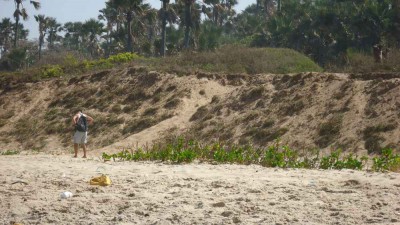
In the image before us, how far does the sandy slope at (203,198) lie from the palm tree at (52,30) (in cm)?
5848

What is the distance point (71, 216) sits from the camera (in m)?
6.14

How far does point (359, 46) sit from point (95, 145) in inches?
719

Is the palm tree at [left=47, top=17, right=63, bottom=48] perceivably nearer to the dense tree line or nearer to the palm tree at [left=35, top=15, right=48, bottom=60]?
the palm tree at [left=35, top=15, right=48, bottom=60]

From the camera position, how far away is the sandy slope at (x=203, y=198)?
5855mm

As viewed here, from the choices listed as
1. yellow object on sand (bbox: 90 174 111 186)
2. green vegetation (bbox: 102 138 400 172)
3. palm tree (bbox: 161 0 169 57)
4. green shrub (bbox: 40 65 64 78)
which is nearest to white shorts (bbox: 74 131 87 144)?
green vegetation (bbox: 102 138 400 172)

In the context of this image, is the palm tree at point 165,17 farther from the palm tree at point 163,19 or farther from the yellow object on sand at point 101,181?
the yellow object on sand at point 101,181

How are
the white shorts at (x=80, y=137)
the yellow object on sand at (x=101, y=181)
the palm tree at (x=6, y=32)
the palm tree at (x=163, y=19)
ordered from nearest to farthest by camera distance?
the yellow object on sand at (x=101, y=181) < the white shorts at (x=80, y=137) < the palm tree at (x=163, y=19) < the palm tree at (x=6, y=32)

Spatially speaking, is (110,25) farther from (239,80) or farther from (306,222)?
(306,222)

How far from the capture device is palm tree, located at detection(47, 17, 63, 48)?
209ft

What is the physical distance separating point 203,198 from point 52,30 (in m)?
63.5

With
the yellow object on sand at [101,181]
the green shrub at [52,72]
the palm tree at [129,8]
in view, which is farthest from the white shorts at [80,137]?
the palm tree at [129,8]

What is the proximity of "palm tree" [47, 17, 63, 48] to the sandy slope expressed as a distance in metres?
58.5

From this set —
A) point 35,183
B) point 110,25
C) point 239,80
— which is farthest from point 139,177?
point 110,25

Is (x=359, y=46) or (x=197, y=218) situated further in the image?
(x=359, y=46)
